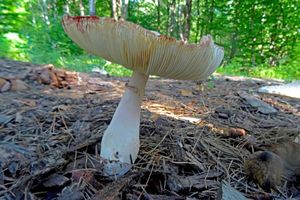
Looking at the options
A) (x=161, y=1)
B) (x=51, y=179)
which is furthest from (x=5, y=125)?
(x=161, y=1)

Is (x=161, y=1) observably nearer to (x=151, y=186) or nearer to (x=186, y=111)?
(x=186, y=111)

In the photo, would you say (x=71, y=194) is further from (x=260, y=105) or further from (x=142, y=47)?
(x=260, y=105)

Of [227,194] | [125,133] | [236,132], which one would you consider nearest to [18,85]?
[125,133]

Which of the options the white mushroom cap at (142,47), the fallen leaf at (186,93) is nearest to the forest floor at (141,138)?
the fallen leaf at (186,93)

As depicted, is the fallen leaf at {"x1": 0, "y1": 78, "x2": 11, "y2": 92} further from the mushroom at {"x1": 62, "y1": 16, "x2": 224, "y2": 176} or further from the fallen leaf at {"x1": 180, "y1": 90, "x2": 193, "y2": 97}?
the fallen leaf at {"x1": 180, "y1": 90, "x2": 193, "y2": 97}

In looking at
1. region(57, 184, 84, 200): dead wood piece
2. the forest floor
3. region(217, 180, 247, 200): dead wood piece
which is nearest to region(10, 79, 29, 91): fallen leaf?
the forest floor
